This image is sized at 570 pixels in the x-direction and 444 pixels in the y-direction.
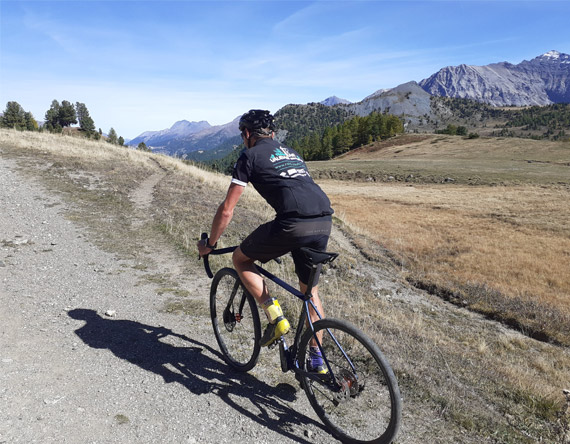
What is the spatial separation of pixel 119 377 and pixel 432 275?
13959 millimetres

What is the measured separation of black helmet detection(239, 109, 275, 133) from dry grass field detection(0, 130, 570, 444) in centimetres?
292

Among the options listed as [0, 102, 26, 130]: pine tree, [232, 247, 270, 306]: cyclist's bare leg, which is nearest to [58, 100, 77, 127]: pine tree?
[0, 102, 26, 130]: pine tree

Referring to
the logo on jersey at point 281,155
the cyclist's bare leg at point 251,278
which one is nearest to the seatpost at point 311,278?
the cyclist's bare leg at point 251,278

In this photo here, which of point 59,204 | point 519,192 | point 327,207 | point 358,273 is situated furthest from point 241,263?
point 519,192

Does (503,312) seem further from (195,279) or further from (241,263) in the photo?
(241,263)

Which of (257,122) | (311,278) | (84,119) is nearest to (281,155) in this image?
(257,122)

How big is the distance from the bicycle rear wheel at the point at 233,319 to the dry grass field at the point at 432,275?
340 mm

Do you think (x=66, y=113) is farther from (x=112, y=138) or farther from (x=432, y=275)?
(x=432, y=275)

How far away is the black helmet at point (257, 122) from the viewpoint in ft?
12.0

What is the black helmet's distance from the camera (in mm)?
3672

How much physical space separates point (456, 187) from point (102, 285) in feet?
161

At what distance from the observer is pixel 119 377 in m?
3.97

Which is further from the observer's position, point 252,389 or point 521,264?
point 521,264

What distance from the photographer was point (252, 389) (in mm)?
3963
